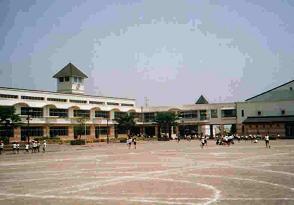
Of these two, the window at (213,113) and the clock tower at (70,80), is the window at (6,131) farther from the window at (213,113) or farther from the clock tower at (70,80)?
the window at (213,113)

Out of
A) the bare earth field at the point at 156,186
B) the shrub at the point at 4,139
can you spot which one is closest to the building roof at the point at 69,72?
the shrub at the point at 4,139

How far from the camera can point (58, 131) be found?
7075 centimetres

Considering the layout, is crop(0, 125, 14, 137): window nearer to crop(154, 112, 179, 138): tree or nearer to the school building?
the school building

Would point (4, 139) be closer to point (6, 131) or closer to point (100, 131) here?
point (6, 131)

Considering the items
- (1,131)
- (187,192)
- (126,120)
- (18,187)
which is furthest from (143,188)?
(126,120)

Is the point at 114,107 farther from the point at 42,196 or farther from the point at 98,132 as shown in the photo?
the point at 42,196

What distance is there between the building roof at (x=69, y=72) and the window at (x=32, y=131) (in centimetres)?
Answer: 2097

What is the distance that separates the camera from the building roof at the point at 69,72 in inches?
3327

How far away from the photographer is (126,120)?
78.2 meters

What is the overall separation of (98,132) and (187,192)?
221 feet

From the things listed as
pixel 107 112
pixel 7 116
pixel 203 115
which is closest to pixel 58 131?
pixel 107 112

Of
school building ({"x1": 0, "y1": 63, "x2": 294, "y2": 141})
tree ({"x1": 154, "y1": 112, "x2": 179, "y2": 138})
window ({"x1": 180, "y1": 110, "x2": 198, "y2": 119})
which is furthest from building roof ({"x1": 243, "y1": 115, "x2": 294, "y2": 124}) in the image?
tree ({"x1": 154, "y1": 112, "x2": 179, "y2": 138})

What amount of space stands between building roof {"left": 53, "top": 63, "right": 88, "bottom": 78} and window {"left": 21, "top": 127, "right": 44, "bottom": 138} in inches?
826

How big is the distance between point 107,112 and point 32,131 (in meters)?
23.0
